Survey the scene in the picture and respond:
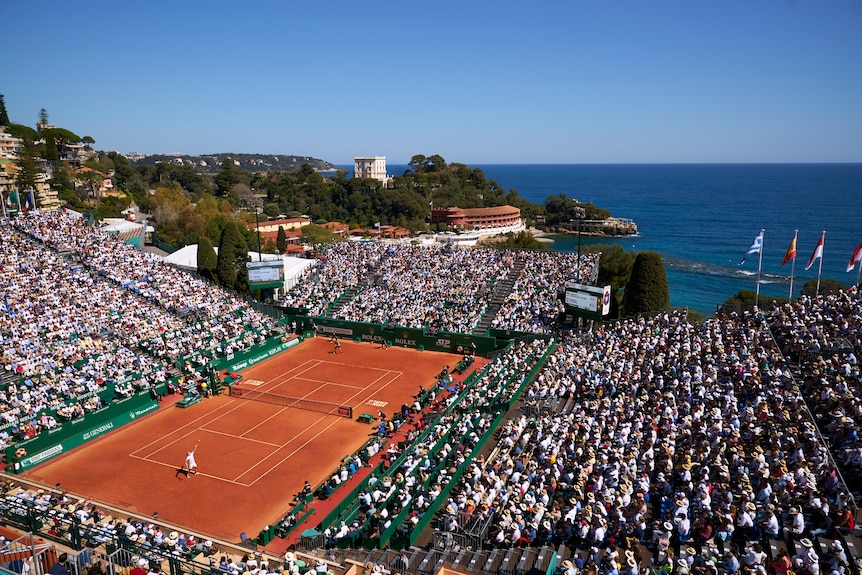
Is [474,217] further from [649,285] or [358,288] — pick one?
[649,285]

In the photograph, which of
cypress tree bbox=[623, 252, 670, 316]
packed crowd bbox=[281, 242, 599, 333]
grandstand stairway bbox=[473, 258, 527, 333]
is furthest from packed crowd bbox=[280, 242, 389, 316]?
cypress tree bbox=[623, 252, 670, 316]

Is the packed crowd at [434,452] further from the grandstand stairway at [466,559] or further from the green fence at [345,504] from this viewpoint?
the grandstand stairway at [466,559]

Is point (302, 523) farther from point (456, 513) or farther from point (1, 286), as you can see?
point (1, 286)

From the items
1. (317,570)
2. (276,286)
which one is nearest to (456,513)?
(317,570)

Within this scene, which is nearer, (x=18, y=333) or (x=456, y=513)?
(x=456, y=513)

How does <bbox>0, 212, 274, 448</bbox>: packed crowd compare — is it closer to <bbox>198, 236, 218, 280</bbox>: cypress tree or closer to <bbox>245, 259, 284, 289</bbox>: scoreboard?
<bbox>245, 259, 284, 289</bbox>: scoreboard

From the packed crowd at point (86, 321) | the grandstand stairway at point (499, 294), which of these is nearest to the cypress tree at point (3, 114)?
the packed crowd at point (86, 321)
